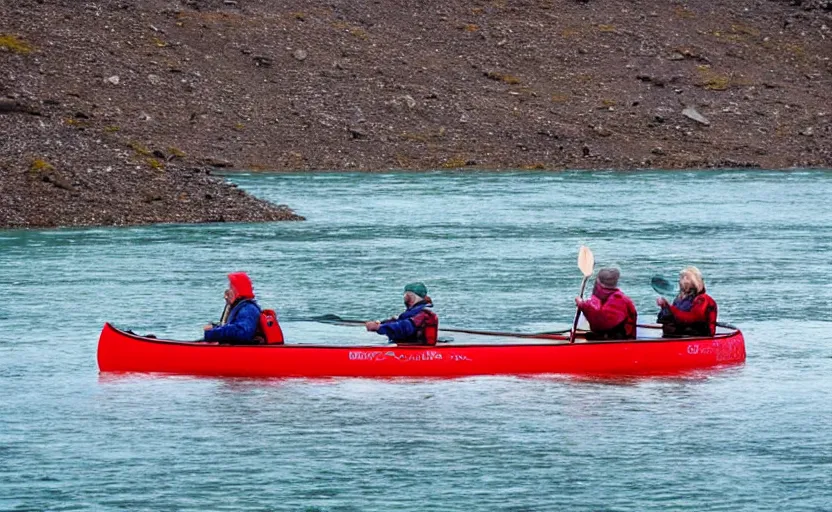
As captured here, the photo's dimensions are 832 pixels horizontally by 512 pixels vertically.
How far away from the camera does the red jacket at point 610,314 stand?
Answer: 2525 cm

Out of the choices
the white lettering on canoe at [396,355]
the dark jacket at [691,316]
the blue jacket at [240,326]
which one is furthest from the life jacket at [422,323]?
the dark jacket at [691,316]

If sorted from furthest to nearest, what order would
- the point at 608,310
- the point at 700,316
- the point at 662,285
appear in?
the point at 662,285
the point at 700,316
the point at 608,310

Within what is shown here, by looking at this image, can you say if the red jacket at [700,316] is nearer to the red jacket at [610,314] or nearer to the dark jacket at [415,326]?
the red jacket at [610,314]

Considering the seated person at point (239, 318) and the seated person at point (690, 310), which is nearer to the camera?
the seated person at point (239, 318)

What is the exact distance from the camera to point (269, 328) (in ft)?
81.5

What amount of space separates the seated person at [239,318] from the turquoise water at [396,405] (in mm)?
693

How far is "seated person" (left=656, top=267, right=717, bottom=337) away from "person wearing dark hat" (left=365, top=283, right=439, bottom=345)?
3.83 meters

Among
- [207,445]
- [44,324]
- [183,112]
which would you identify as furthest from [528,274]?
[183,112]

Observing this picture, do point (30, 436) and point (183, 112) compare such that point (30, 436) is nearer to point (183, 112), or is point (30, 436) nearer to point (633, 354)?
point (633, 354)

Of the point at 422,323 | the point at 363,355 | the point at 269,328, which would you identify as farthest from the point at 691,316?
the point at 269,328

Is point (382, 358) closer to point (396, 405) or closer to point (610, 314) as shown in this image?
point (396, 405)

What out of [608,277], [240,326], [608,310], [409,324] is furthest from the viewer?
[608,310]

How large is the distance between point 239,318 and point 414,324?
→ 269 cm

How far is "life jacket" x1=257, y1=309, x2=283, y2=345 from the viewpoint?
974 inches
